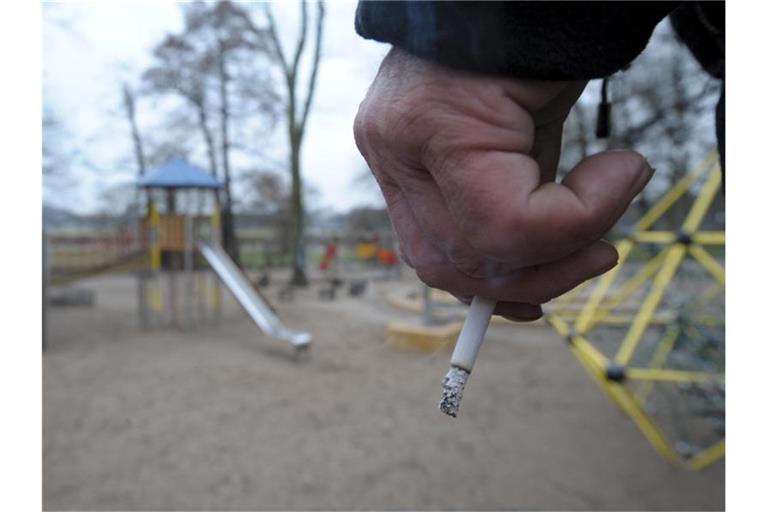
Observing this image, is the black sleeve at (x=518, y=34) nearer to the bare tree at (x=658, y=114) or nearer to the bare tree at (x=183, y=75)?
the bare tree at (x=658, y=114)

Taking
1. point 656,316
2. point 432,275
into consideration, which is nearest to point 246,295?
point 656,316

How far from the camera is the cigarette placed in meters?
0.28

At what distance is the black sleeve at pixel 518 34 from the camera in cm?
27

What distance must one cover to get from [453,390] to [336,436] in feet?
5.58

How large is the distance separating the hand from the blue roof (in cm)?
443

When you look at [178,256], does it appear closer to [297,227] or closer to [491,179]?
[297,227]

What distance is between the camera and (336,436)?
1.89 metres

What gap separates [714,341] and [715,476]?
39cm

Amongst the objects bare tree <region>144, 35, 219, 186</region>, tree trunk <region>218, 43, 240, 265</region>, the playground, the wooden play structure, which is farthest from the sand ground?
tree trunk <region>218, 43, 240, 265</region>

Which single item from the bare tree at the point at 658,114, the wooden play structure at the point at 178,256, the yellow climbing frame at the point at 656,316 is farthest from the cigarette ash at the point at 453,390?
the wooden play structure at the point at 178,256

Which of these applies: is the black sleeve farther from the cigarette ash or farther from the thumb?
the cigarette ash

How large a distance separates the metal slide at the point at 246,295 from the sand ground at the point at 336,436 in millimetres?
153

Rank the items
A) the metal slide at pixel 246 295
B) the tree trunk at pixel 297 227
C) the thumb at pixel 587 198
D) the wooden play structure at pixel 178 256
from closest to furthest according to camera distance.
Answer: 1. the thumb at pixel 587 198
2. the metal slide at pixel 246 295
3. the wooden play structure at pixel 178 256
4. the tree trunk at pixel 297 227

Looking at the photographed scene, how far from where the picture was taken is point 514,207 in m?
0.26
